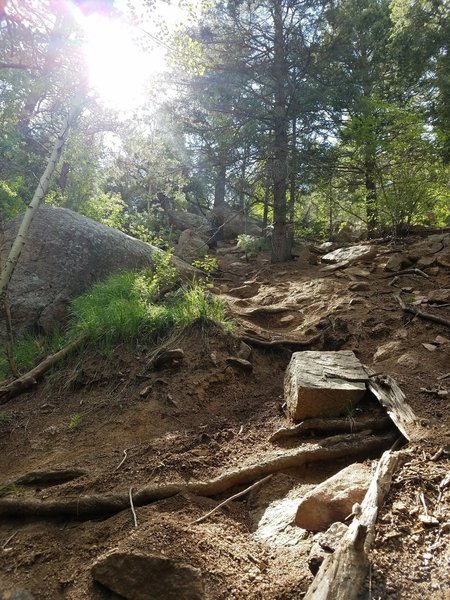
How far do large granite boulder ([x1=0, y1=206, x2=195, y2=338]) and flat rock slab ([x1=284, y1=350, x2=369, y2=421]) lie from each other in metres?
4.20

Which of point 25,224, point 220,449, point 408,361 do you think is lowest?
point 220,449

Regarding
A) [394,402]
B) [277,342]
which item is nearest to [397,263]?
[277,342]

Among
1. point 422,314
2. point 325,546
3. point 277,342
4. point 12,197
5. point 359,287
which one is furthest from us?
point 12,197

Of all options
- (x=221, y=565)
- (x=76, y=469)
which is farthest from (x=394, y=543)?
(x=76, y=469)

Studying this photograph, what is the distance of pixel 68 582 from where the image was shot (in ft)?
6.60

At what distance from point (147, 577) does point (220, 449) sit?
4.68 feet

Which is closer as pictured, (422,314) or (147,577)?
(147,577)

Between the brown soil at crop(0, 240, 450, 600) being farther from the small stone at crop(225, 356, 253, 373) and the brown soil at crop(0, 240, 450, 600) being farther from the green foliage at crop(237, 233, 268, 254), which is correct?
the green foliage at crop(237, 233, 268, 254)

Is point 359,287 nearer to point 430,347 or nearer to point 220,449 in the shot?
point 430,347

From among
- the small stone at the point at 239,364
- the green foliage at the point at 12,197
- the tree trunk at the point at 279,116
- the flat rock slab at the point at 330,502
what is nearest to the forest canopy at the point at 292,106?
the tree trunk at the point at 279,116

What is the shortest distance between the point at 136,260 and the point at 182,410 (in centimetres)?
431

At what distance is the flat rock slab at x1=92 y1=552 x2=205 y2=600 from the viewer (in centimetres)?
176

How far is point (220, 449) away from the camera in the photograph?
3217mm

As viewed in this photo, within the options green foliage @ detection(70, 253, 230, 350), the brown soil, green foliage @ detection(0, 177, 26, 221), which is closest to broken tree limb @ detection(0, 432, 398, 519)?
the brown soil
